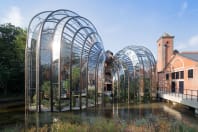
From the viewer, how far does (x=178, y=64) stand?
2936 centimetres

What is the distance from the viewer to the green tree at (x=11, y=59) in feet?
100.0

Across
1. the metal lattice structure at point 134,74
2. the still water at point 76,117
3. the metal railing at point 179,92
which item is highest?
the metal lattice structure at point 134,74

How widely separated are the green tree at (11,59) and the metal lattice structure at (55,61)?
47.2 feet

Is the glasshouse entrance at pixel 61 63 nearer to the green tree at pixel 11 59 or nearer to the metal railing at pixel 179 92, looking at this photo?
the metal railing at pixel 179 92

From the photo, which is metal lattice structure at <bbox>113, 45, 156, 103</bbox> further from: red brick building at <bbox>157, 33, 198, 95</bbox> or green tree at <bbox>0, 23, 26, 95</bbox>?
green tree at <bbox>0, 23, 26, 95</bbox>

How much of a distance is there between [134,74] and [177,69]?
6.33 metres

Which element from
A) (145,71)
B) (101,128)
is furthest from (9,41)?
(101,128)

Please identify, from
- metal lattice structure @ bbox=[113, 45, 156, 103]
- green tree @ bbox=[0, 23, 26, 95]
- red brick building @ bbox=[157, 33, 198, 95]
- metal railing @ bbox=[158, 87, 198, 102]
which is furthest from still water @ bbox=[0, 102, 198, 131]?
green tree @ bbox=[0, 23, 26, 95]

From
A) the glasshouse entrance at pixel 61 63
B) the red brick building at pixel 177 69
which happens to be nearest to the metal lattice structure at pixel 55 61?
the glasshouse entrance at pixel 61 63

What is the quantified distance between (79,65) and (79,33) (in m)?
2.88

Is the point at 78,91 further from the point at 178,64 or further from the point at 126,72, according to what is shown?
the point at 178,64

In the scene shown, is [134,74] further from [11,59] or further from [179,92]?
[11,59]

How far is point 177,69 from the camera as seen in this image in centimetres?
2978

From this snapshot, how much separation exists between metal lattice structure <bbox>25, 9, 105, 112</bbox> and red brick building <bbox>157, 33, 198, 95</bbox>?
13065 millimetres
